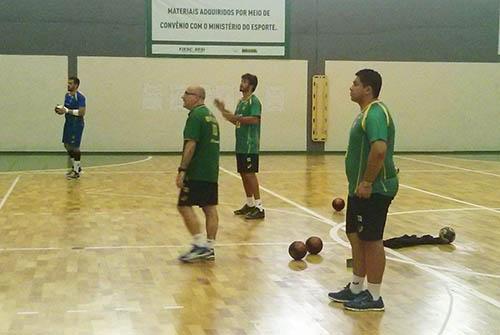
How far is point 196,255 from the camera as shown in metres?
7.74

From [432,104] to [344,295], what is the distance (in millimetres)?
18928

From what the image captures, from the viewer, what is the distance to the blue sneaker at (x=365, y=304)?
5922 mm

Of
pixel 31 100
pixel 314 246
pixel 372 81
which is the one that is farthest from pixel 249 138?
pixel 31 100

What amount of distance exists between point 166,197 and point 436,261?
20.1ft

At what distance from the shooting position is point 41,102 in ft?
72.5

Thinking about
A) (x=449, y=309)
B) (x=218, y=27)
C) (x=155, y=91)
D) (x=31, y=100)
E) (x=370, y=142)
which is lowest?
(x=449, y=309)

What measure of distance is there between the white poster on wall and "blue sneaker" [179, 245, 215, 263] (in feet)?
50.7

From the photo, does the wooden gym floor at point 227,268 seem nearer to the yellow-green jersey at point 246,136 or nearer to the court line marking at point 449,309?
the court line marking at point 449,309

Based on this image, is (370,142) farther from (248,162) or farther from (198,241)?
(248,162)

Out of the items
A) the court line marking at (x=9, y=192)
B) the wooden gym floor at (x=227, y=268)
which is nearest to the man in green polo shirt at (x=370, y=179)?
the wooden gym floor at (x=227, y=268)

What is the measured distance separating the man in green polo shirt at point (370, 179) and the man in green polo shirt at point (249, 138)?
4475mm

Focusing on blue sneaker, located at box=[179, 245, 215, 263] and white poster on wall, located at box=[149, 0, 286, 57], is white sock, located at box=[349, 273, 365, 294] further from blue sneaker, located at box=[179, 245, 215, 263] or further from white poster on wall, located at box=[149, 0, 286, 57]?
white poster on wall, located at box=[149, 0, 286, 57]

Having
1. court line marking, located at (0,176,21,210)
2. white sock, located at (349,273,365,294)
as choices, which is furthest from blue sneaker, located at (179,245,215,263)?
court line marking, located at (0,176,21,210)

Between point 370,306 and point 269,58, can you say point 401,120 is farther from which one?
point 370,306
